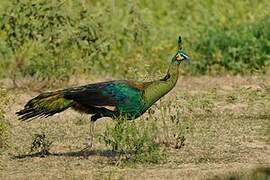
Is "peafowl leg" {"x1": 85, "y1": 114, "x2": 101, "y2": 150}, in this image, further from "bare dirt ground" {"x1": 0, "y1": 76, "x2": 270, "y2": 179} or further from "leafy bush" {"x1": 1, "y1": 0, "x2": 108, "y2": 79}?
"leafy bush" {"x1": 1, "y1": 0, "x2": 108, "y2": 79}

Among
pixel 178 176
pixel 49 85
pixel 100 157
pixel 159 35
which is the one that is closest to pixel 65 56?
pixel 49 85

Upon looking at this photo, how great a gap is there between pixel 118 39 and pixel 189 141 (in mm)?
5148

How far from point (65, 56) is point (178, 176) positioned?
16.0 feet

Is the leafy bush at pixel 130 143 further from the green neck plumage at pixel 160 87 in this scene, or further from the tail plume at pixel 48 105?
the tail plume at pixel 48 105

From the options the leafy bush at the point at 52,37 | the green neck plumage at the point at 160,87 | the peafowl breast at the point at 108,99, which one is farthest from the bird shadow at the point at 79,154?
the leafy bush at the point at 52,37

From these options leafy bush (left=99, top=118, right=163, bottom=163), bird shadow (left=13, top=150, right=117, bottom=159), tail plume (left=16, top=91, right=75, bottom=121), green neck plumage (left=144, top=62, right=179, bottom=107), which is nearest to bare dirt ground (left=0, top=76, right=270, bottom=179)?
bird shadow (left=13, top=150, right=117, bottom=159)

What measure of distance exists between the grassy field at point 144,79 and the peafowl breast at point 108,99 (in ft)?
0.62

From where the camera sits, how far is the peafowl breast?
30.3 ft

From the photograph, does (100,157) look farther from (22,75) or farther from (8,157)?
(22,75)

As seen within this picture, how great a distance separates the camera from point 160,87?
9383 millimetres

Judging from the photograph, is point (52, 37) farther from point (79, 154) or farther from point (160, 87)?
point (160, 87)

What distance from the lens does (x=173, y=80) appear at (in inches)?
374

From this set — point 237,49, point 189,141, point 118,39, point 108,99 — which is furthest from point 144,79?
point 118,39

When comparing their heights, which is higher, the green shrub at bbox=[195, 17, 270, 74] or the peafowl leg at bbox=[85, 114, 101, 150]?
the green shrub at bbox=[195, 17, 270, 74]
